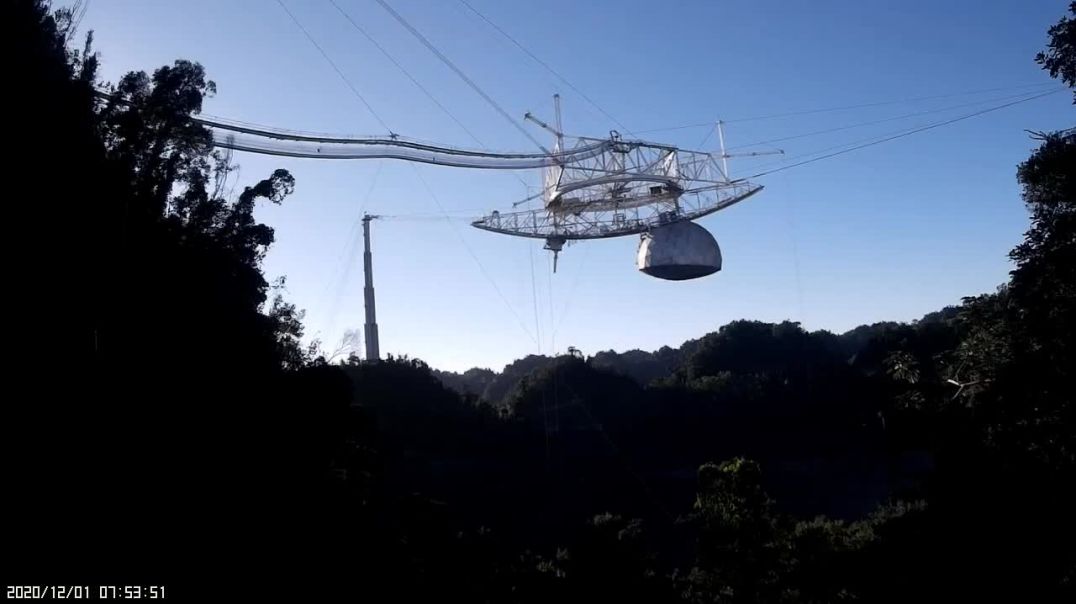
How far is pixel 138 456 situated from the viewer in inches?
704

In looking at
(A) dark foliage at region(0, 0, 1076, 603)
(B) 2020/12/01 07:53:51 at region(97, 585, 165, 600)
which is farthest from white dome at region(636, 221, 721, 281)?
(B) 2020/12/01 07:53:51 at region(97, 585, 165, 600)

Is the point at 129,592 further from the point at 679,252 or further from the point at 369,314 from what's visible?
the point at 369,314

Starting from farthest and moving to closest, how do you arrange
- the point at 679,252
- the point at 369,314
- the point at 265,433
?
the point at 369,314, the point at 679,252, the point at 265,433

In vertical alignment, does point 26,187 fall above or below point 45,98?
below

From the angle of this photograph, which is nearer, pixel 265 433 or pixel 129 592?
pixel 129 592

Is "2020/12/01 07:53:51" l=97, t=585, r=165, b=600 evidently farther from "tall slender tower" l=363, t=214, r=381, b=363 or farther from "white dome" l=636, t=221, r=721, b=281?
"tall slender tower" l=363, t=214, r=381, b=363

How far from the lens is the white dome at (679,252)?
43156 millimetres

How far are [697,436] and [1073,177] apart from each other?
51.9 m

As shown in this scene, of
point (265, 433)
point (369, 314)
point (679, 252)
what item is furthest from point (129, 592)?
point (369, 314)

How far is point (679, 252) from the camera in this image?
43375 millimetres

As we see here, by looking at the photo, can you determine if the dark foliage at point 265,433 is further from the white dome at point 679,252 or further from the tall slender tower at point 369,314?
the tall slender tower at point 369,314

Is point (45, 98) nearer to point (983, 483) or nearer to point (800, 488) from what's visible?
point (983, 483)

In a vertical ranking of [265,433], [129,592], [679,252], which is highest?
[679,252]

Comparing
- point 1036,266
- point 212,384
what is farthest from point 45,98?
point 1036,266
